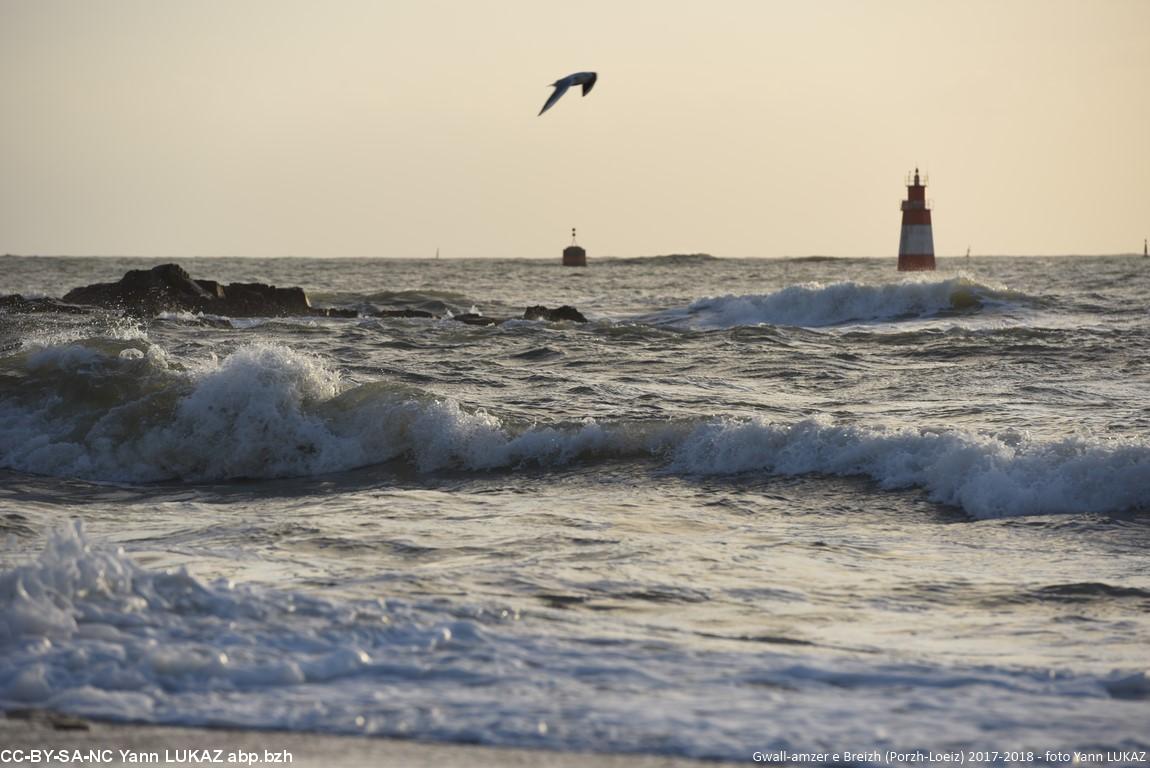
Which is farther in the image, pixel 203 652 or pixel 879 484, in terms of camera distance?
pixel 879 484

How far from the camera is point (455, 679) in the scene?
4395 millimetres

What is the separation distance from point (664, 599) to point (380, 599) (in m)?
1.14

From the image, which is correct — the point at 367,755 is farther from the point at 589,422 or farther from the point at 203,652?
the point at 589,422

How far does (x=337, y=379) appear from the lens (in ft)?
38.1

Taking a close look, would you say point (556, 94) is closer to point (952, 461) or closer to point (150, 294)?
point (952, 461)

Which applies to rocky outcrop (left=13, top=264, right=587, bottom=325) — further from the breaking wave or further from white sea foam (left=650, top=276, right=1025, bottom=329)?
the breaking wave

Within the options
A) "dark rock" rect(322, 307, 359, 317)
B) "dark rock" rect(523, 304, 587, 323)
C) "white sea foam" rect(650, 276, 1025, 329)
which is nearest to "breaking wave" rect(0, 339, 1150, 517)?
"dark rock" rect(322, 307, 359, 317)

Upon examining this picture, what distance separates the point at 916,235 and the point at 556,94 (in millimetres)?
47290

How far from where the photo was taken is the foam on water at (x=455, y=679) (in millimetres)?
3945

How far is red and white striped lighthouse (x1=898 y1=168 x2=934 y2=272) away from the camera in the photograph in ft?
173

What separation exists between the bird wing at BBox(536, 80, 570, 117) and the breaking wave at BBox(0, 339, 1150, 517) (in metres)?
2.82

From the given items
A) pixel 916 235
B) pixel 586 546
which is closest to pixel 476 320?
pixel 586 546

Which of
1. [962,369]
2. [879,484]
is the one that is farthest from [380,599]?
[962,369]

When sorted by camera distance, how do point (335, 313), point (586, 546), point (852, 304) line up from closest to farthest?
point (586, 546), point (335, 313), point (852, 304)
